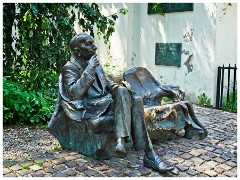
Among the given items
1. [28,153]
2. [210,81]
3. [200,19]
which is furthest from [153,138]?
[200,19]

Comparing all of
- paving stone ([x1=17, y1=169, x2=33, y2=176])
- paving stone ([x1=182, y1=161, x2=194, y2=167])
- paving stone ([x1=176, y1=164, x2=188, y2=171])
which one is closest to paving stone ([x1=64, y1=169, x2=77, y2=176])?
paving stone ([x1=17, y1=169, x2=33, y2=176])

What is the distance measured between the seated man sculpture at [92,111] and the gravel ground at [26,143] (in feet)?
1.28

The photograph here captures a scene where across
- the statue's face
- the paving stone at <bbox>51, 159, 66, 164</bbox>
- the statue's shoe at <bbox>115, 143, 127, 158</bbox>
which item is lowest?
the paving stone at <bbox>51, 159, 66, 164</bbox>

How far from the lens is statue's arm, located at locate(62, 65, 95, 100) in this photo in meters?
3.96

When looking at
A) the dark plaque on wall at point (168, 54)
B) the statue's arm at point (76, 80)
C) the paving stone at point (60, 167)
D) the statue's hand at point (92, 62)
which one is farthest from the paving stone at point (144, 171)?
the dark plaque on wall at point (168, 54)

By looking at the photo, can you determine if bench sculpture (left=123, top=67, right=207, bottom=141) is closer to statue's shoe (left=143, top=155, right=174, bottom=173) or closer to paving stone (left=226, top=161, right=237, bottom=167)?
statue's shoe (left=143, top=155, right=174, bottom=173)

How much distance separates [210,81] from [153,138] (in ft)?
12.0

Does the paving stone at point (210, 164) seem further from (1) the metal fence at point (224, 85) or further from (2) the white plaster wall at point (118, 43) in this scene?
(2) the white plaster wall at point (118, 43)

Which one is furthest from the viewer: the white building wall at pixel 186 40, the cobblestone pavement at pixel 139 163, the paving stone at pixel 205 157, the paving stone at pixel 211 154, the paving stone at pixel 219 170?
the white building wall at pixel 186 40

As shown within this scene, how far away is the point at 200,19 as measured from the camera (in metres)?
8.10

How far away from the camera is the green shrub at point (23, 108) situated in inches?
227

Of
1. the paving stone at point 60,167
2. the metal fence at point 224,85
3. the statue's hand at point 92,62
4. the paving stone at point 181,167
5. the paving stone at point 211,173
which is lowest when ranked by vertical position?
the paving stone at point 211,173

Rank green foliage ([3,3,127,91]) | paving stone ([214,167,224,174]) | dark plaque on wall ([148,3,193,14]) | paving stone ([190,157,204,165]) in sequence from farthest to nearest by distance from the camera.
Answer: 1. dark plaque on wall ([148,3,193,14])
2. green foliage ([3,3,127,91])
3. paving stone ([190,157,204,165])
4. paving stone ([214,167,224,174])

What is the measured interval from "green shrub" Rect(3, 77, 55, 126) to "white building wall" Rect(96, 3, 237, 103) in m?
3.69
